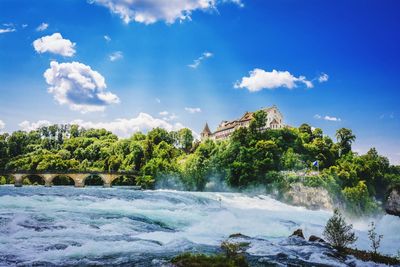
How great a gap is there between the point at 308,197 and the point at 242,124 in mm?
54752

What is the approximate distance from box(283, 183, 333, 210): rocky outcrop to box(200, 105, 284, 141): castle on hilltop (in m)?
35.0

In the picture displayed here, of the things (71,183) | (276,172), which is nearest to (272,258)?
(276,172)

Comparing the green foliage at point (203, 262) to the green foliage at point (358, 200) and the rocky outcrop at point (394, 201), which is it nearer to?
the rocky outcrop at point (394, 201)

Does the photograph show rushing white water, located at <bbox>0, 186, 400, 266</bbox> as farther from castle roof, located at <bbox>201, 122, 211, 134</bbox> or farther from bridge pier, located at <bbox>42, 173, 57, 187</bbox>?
castle roof, located at <bbox>201, 122, 211, 134</bbox>

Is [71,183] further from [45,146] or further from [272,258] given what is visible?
[272,258]

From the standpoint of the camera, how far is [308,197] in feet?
177

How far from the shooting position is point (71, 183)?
3302 inches

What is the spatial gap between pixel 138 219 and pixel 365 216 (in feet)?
155

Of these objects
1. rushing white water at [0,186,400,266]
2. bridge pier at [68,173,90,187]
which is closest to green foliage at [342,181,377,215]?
rushing white water at [0,186,400,266]

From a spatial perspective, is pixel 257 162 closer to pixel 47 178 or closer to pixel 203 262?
pixel 47 178

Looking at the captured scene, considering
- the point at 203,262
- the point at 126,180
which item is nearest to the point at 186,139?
the point at 126,180

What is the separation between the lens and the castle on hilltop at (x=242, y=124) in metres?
101

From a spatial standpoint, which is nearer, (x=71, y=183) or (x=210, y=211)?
(x=210, y=211)

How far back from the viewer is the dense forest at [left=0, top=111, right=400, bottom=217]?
6077 cm
